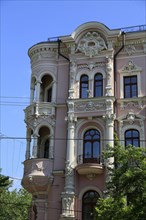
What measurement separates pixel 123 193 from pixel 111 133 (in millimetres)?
6939

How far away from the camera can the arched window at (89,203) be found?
2625 centimetres

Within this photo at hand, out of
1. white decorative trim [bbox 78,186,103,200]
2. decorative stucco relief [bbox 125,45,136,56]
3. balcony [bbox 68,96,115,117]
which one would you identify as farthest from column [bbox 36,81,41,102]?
white decorative trim [bbox 78,186,103,200]

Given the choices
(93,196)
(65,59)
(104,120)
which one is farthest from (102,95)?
(93,196)

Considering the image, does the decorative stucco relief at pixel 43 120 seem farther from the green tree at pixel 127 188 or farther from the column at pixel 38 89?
the green tree at pixel 127 188

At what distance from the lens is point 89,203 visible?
26578 mm

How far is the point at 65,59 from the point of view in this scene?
3098 cm

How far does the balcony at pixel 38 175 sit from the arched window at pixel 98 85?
19.4 feet

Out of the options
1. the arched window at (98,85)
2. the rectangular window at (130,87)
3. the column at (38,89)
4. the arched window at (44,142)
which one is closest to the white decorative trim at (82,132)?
the arched window at (98,85)

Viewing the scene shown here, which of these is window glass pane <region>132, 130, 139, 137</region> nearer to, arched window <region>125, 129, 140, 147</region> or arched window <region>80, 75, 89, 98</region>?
arched window <region>125, 129, 140, 147</region>

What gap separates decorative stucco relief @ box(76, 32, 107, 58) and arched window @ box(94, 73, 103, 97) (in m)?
1.58

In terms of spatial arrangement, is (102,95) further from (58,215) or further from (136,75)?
(58,215)

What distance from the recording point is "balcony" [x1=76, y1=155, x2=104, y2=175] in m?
26.2

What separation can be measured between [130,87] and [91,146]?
203 inches

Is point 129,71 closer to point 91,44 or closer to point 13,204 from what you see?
point 91,44
